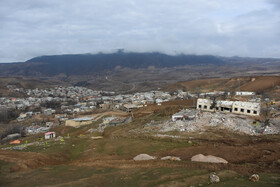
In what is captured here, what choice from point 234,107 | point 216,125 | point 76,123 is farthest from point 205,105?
point 76,123

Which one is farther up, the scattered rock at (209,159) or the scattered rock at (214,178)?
the scattered rock at (214,178)

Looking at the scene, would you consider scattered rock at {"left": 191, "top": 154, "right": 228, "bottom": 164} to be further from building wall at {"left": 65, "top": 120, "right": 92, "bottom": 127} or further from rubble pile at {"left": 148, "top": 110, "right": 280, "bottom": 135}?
building wall at {"left": 65, "top": 120, "right": 92, "bottom": 127}

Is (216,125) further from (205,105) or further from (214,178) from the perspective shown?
(214,178)

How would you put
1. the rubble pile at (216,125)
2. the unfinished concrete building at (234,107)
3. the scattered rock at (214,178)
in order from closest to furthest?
the scattered rock at (214,178) → the rubble pile at (216,125) → the unfinished concrete building at (234,107)

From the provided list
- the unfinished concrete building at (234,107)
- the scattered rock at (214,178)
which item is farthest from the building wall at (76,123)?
the scattered rock at (214,178)

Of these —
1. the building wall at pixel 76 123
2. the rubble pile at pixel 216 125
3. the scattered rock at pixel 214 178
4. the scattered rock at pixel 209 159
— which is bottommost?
the building wall at pixel 76 123

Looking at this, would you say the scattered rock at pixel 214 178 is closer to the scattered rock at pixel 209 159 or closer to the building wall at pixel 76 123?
the scattered rock at pixel 209 159

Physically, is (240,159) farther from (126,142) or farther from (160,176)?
(126,142)

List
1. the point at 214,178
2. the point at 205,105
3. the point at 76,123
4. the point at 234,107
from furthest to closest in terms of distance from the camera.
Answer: the point at 76,123 → the point at 205,105 → the point at 234,107 → the point at 214,178
